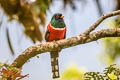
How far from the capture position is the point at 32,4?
5.23m

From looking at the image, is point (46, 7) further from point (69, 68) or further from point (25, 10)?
point (69, 68)

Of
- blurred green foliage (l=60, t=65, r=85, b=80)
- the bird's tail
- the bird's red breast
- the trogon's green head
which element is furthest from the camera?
blurred green foliage (l=60, t=65, r=85, b=80)

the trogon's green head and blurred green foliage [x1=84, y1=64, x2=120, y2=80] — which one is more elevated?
the trogon's green head

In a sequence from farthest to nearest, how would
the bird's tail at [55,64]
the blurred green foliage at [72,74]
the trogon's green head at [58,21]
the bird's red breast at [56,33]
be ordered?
the blurred green foliage at [72,74], the trogon's green head at [58,21], the bird's red breast at [56,33], the bird's tail at [55,64]

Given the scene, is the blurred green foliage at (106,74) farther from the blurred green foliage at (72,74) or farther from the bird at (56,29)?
the blurred green foliage at (72,74)

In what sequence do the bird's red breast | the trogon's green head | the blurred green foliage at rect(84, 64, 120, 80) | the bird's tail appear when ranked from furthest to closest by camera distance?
the trogon's green head → the bird's red breast → the bird's tail → the blurred green foliage at rect(84, 64, 120, 80)

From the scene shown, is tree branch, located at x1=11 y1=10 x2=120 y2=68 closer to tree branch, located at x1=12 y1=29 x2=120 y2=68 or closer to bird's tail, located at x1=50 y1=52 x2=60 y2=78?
tree branch, located at x1=12 y1=29 x2=120 y2=68

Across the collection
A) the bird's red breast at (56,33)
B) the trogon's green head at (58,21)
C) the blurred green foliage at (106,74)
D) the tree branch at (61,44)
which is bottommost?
the blurred green foliage at (106,74)

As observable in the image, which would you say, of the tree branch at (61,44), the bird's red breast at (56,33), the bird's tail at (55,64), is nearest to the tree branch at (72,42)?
the tree branch at (61,44)

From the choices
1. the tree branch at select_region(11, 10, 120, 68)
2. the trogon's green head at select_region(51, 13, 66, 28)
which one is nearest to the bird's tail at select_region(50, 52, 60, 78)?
the tree branch at select_region(11, 10, 120, 68)

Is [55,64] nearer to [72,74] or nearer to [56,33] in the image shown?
[56,33]

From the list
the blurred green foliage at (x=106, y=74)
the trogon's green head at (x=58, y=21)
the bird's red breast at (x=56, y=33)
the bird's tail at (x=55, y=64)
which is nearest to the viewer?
the blurred green foliage at (x=106, y=74)

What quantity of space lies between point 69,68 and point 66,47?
6.50 m

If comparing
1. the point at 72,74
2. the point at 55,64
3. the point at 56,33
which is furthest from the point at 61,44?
the point at 72,74
